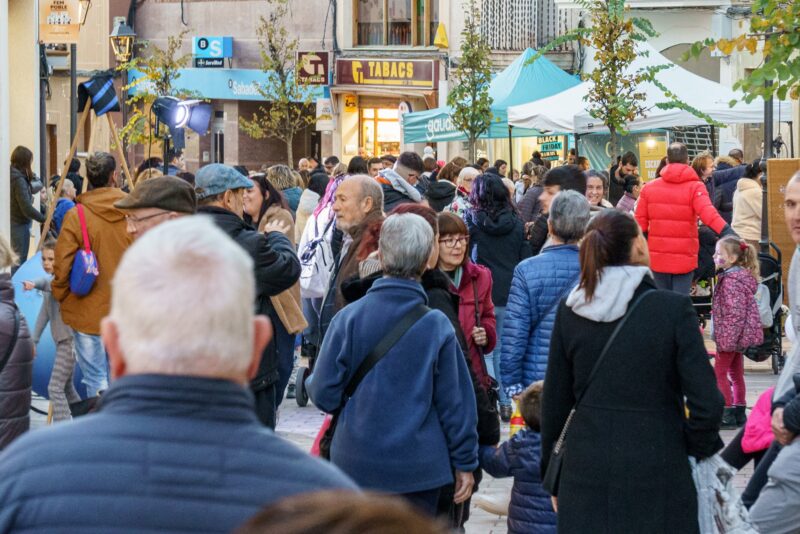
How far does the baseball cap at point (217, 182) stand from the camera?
6.80m

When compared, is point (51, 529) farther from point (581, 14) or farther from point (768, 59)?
point (581, 14)

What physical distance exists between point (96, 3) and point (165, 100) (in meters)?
25.9

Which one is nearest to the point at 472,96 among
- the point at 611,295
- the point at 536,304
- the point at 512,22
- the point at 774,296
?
the point at 512,22

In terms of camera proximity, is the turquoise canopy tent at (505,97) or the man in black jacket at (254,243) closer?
the man in black jacket at (254,243)

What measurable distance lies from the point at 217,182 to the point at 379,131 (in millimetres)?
31218

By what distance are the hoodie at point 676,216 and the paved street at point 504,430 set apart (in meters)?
1.30

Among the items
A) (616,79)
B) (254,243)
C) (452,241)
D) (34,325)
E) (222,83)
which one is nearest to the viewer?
(254,243)

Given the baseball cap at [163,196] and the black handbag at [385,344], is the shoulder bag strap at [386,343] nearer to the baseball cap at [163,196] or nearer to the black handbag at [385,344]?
the black handbag at [385,344]

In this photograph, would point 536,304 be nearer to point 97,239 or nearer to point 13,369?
point 13,369

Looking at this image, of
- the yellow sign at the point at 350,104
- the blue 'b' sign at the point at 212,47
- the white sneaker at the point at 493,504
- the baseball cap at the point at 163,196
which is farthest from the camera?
the blue 'b' sign at the point at 212,47

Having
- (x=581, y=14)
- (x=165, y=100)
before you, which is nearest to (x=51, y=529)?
(x=165, y=100)

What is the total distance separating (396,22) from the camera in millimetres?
37812

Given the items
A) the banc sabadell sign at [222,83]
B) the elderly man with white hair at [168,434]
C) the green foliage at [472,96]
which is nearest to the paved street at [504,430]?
the elderly man with white hair at [168,434]

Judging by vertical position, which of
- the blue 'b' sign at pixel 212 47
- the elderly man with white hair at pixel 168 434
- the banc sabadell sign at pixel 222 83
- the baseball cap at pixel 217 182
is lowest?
the elderly man with white hair at pixel 168 434
